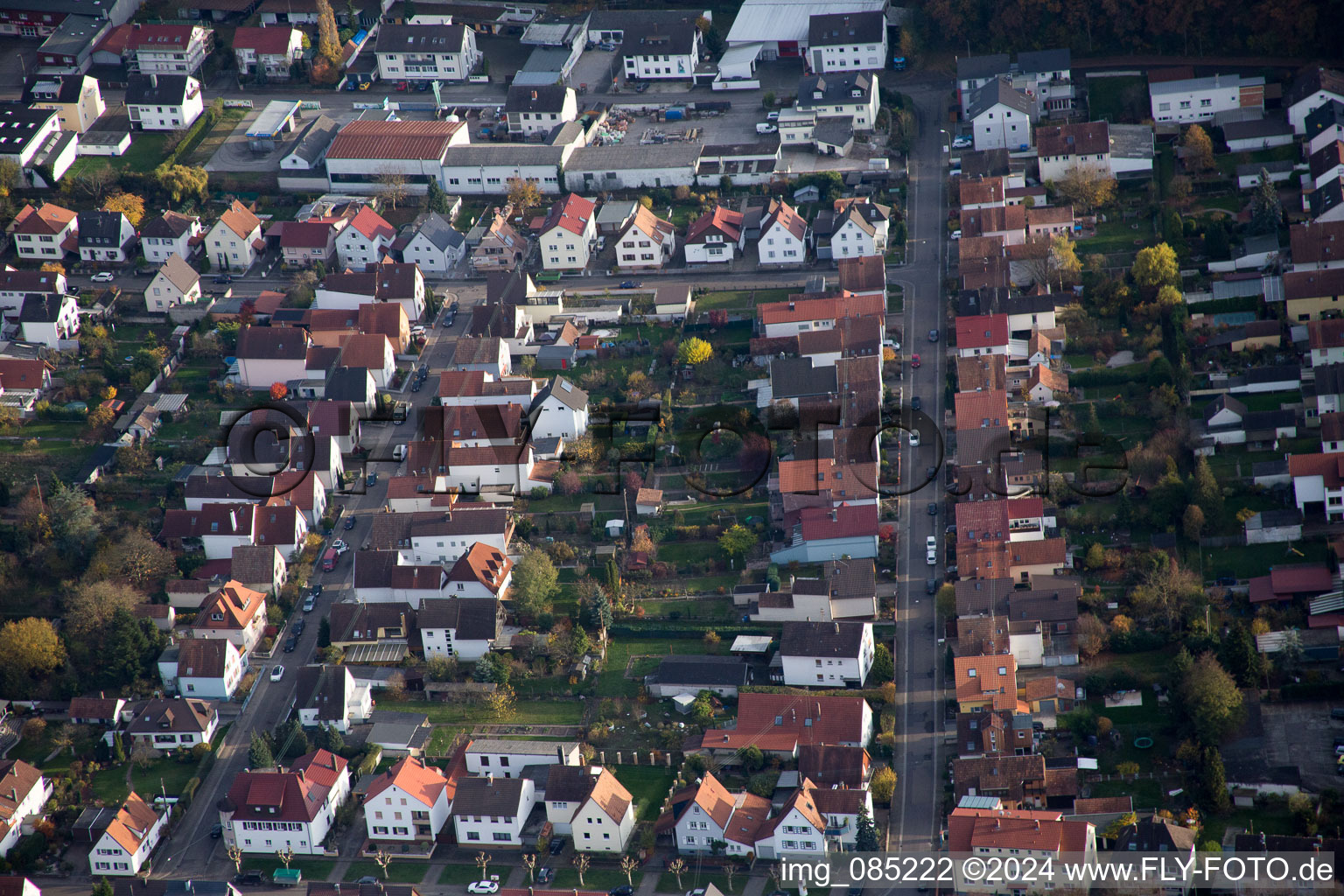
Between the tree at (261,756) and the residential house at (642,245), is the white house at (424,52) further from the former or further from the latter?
the tree at (261,756)

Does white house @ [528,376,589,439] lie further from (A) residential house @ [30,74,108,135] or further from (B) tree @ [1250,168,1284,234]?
(A) residential house @ [30,74,108,135]

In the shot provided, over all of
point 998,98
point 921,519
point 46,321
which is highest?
point 998,98

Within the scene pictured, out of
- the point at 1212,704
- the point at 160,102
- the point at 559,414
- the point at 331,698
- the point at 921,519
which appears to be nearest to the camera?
the point at 1212,704

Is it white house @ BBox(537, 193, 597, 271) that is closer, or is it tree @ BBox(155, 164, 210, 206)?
white house @ BBox(537, 193, 597, 271)

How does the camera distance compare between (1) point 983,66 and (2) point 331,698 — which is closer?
(2) point 331,698

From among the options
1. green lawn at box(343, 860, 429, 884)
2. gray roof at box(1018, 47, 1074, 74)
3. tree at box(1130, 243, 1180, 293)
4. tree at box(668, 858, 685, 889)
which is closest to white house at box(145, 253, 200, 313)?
green lawn at box(343, 860, 429, 884)

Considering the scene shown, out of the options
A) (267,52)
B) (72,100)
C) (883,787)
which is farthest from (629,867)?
(267,52)

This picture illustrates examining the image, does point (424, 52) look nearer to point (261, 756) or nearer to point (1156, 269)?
point (1156, 269)
